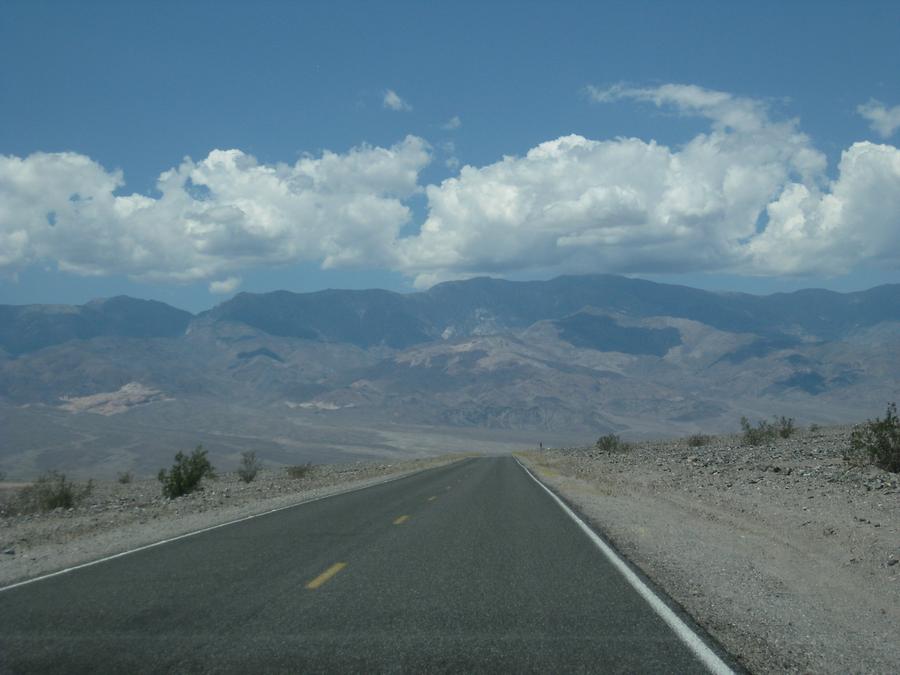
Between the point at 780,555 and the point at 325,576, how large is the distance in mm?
7139

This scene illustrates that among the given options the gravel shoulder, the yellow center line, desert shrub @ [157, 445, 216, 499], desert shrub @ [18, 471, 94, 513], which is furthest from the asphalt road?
desert shrub @ [157, 445, 216, 499]

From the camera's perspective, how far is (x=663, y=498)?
78.2ft

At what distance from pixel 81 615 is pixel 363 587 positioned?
3.10 meters

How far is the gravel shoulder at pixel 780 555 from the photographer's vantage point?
7.48m

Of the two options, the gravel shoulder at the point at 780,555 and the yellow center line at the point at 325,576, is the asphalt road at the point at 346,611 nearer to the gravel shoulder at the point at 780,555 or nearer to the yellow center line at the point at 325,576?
the yellow center line at the point at 325,576

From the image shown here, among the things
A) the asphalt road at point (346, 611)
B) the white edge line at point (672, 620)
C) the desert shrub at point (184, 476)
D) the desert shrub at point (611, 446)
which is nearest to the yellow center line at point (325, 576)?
the asphalt road at point (346, 611)

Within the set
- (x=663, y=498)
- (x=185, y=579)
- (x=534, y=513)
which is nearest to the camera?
(x=185, y=579)

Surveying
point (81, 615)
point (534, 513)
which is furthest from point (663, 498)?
point (81, 615)

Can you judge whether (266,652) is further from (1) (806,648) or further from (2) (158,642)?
(1) (806,648)

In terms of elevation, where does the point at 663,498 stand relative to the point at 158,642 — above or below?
below

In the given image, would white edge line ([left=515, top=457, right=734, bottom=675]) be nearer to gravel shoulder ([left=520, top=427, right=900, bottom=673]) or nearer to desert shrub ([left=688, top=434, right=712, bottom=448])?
gravel shoulder ([left=520, top=427, right=900, bottom=673])

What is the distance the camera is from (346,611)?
8.62 meters

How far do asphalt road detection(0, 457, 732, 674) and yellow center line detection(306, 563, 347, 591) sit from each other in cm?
3

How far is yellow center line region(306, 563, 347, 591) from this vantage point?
396 inches
